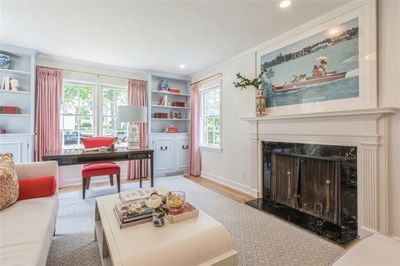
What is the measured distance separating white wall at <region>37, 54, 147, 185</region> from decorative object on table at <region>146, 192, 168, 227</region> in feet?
11.1

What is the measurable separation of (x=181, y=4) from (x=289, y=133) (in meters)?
2.10

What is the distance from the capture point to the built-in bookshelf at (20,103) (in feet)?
11.0

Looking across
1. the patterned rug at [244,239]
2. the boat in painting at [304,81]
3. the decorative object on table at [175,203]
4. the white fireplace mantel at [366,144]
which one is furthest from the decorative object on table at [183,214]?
the boat in painting at [304,81]

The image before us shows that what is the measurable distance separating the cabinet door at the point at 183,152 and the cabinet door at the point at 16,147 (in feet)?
9.61

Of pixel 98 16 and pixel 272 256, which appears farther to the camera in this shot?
pixel 98 16

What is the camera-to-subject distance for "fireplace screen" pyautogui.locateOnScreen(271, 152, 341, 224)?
2312 mm

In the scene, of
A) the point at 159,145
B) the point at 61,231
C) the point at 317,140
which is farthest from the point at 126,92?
the point at 317,140

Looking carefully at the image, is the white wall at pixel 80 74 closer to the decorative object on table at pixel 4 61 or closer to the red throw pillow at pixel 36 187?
the decorative object on table at pixel 4 61

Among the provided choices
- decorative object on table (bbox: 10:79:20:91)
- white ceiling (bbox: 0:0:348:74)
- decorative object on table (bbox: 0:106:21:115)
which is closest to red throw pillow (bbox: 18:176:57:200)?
white ceiling (bbox: 0:0:348:74)

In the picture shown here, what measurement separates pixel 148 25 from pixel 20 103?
285 centimetres

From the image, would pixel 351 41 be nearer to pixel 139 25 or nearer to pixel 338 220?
pixel 338 220

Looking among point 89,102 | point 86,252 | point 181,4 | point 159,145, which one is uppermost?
point 181,4

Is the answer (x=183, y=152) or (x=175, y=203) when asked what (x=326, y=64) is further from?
(x=183, y=152)

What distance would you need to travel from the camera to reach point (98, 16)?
246cm
